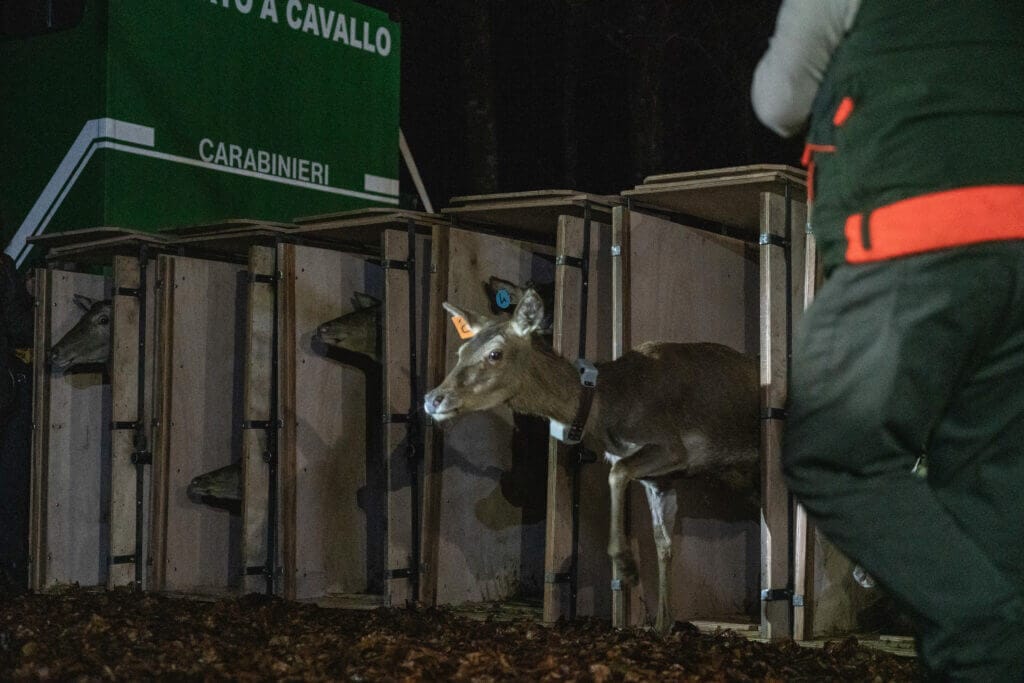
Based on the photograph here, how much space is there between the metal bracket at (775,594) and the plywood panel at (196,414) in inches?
178

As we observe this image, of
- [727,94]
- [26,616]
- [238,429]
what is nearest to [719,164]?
[727,94]

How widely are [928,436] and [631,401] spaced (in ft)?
15.0

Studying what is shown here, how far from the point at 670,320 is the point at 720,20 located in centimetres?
1665

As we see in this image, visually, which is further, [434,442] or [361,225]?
Result: [361,225]

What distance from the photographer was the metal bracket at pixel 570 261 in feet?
24.6

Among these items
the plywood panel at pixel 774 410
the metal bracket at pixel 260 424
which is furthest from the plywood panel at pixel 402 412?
the plywood panel at pixel 774 410

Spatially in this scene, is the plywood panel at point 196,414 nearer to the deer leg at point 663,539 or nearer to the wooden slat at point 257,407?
the wooden slat at point 257,407

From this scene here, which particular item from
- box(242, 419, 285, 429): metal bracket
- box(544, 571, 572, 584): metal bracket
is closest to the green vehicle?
box(242, 419, 285, 429): metal bracket

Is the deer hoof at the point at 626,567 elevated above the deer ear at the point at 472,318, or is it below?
below

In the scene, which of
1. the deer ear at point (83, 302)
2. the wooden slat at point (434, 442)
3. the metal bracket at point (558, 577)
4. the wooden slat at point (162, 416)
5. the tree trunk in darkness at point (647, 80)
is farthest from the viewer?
the tree trunk in darkness at point (647, 80)

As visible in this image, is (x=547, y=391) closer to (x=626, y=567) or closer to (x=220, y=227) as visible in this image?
(x=626, y=567)

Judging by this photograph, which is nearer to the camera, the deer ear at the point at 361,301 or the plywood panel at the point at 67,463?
the deer ear at the point at 361,301

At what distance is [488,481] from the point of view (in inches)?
346

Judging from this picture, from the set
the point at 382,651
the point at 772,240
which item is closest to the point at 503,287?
the point at 772,240
